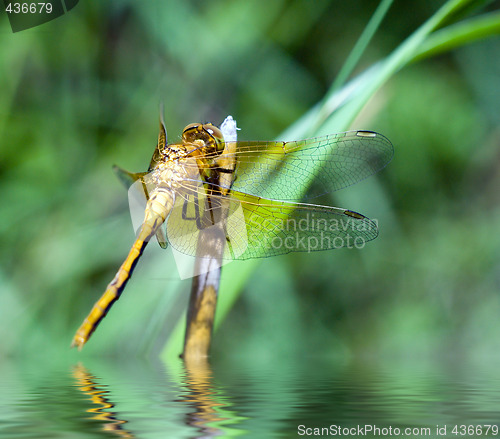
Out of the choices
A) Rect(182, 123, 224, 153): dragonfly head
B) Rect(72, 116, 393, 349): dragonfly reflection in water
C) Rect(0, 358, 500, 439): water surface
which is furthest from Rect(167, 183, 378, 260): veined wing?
Rect(0, 358, 500, 439): water surface

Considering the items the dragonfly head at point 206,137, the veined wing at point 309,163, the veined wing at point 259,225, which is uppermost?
the dragonfly head at point 206,137

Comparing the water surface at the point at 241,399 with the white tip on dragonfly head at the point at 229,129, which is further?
the white tip on dragonfly head at the point at 229,129

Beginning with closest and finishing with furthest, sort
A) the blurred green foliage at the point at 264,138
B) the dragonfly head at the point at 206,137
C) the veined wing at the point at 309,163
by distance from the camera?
the veined wing at the point at 309,163, the dragonfly head at the point at 206,137, the blurred green foliage at the point at 264,138

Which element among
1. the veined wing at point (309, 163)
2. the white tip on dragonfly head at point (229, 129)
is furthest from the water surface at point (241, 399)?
the white tip on dragonfly head at point (229, 129)

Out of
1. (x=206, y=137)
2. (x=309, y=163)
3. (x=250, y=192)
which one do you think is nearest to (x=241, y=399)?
(x=250, y=192)

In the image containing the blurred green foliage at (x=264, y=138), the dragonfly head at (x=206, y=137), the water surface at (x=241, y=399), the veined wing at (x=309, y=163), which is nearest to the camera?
the water surface at (x=241, y=399)

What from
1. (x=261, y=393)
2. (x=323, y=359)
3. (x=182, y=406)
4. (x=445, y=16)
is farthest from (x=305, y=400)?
(x=445, y=16)

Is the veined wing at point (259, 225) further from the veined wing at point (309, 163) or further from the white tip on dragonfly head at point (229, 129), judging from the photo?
the white tip on dragonfly head at point (229, 129)
